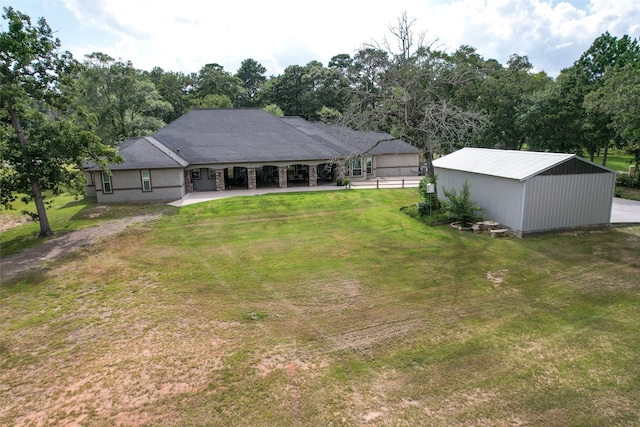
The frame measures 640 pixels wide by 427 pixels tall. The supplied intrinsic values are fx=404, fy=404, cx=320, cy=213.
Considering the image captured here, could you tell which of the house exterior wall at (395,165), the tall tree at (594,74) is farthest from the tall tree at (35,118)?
the tall tree at (594,74)

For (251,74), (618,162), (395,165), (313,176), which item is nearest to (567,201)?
(313,176)

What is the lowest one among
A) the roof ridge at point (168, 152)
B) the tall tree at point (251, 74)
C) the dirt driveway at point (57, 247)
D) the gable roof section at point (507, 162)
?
the dirt driveway at point (57, 247)

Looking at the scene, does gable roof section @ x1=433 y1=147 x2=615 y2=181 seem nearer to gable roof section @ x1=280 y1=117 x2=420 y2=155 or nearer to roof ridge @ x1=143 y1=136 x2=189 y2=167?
gable roof section @ x1=280 y1=117 x2=420 y2=155

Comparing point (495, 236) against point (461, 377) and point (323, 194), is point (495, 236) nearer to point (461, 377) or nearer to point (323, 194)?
point (461, 377)

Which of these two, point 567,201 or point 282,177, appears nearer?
point 567,201

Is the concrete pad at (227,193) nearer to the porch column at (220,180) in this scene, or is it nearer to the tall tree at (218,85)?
the porch column at (220,180)

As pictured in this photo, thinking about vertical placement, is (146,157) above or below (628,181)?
above

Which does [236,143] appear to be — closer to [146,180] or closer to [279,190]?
[279,190]
